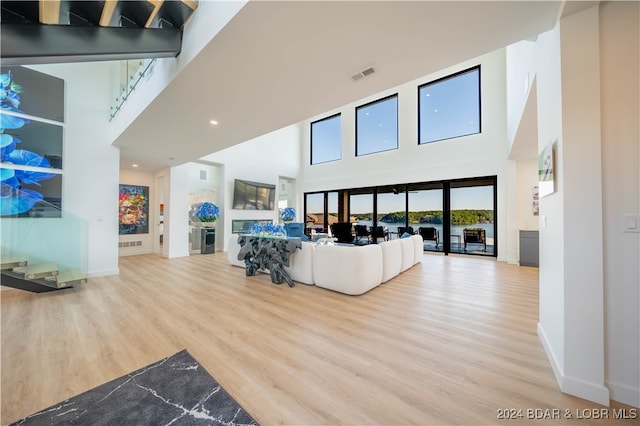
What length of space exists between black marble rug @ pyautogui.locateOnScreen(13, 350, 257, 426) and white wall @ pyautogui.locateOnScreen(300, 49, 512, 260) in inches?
290

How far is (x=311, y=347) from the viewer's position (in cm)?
221

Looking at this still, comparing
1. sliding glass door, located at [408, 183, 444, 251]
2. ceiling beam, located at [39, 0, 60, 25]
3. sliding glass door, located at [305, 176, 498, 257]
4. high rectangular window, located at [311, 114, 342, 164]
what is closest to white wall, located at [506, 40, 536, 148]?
sliding glass door, located at [305, 176, 498, 257]

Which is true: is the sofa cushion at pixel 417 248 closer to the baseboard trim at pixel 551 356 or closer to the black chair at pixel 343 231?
the black chair at pixel 343 231

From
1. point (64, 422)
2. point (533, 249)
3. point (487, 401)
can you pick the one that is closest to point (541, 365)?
point (487, 401)

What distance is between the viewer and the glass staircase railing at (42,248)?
3512 mm

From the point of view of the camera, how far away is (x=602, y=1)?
62.7 inches

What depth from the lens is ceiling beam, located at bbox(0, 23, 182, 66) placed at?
2.12 m

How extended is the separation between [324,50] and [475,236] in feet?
23.3

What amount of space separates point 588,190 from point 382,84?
6.91 ft

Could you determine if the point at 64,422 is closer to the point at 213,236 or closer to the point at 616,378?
the point at 616,378

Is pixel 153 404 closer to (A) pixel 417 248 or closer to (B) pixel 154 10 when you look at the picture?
(B) pixel 154 10

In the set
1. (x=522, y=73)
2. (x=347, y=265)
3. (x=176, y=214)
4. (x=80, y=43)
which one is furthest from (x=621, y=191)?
(x=176, y=214)

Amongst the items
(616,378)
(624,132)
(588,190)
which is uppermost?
(624,132)

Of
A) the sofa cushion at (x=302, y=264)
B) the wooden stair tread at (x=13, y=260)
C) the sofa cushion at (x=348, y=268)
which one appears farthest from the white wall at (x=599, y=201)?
the wooden stair tread at (x=13, y=260)
